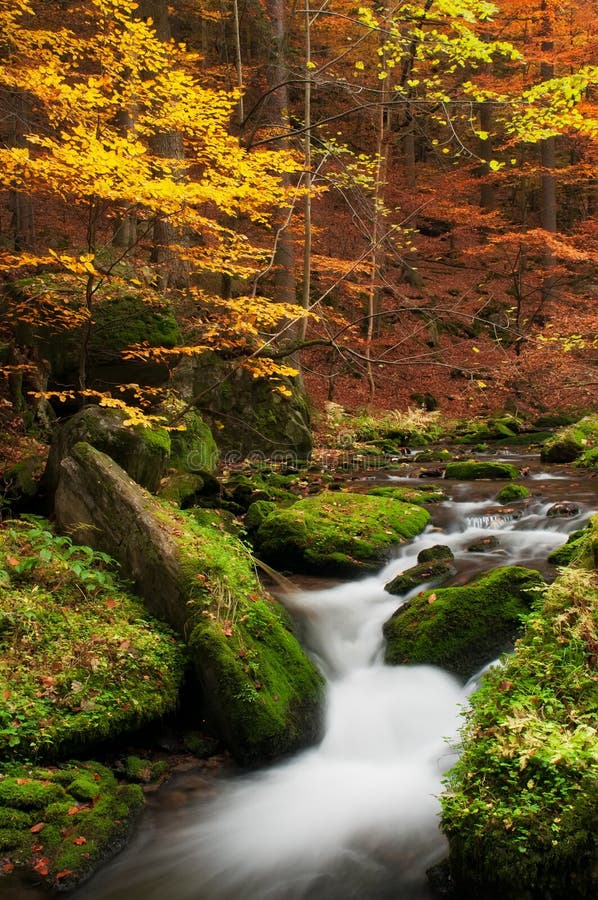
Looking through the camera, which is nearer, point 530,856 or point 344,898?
point 530,856

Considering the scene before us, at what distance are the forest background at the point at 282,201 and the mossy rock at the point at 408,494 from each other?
6.45ft

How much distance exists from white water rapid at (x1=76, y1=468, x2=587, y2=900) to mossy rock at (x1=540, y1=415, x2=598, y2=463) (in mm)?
7898

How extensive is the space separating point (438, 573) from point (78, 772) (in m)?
4.22

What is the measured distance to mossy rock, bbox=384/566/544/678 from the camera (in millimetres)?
5520

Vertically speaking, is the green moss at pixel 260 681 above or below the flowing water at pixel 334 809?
above

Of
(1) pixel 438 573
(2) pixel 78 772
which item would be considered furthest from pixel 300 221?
(2) pixel 78 772

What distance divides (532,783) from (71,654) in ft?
10.3

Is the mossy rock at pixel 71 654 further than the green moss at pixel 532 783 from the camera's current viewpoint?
Yes

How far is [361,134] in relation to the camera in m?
25.1

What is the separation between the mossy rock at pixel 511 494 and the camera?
9.98m

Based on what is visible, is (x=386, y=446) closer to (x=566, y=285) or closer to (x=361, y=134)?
(x=566, y=285)

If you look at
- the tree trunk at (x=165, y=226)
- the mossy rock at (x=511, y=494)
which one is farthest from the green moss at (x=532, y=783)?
the tree trunk at (x=165, y=226)

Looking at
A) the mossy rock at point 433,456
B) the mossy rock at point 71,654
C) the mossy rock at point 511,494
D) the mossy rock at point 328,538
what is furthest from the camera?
the mossy rock at point 433,456

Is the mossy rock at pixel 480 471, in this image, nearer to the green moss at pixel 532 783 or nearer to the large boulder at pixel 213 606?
the large boulder at pixel 213 606
